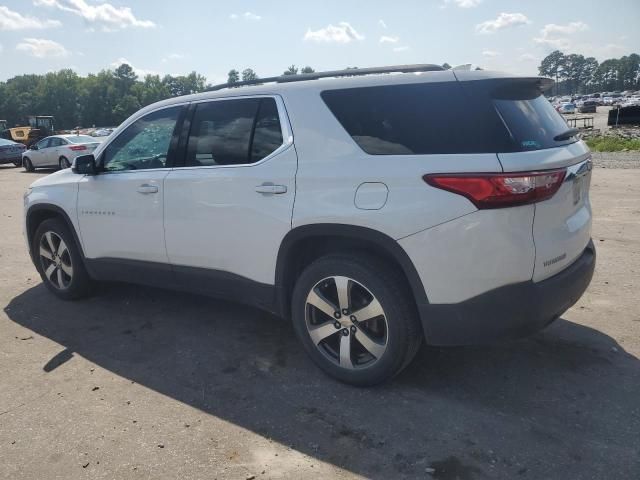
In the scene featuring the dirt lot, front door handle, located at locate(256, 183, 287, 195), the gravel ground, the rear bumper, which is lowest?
the dirt lot

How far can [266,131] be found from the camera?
3541mm

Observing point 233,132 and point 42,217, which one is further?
point 42,217

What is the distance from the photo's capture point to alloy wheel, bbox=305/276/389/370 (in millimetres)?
3170

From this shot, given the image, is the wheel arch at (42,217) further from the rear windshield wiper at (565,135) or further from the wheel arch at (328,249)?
the rear windshield wiper at (565,135)

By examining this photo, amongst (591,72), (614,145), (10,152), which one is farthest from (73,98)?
(591,72)

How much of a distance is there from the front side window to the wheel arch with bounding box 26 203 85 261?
71 cm

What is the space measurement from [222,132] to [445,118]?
1.65m

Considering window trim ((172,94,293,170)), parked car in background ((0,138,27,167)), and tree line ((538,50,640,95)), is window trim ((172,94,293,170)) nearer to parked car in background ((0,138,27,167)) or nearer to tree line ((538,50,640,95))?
parked car in background ((0,138,27,167))

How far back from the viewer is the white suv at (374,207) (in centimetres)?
275

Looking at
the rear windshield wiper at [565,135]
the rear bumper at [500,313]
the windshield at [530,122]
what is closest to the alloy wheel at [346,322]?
the rear bumper at [500,313]

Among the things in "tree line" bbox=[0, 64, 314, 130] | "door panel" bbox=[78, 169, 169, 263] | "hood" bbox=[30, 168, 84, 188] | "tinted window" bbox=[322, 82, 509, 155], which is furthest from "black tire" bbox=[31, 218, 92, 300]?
"tree line" bbox=[0, 64, 314, 130]

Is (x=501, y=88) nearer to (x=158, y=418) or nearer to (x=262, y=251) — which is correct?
(x=262, y=251)

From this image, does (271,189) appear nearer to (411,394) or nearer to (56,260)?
(411,394)

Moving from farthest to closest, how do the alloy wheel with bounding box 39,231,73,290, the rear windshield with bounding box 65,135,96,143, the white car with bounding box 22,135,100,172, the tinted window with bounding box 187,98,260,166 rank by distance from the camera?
the rear windshield with bounding box 65,135,96,143 → the white car with bounding box 22,135,100,172 → the alloy wheel with bounding box 39,231,73,290 → the tinted window with bounding box 187,98,260,166
